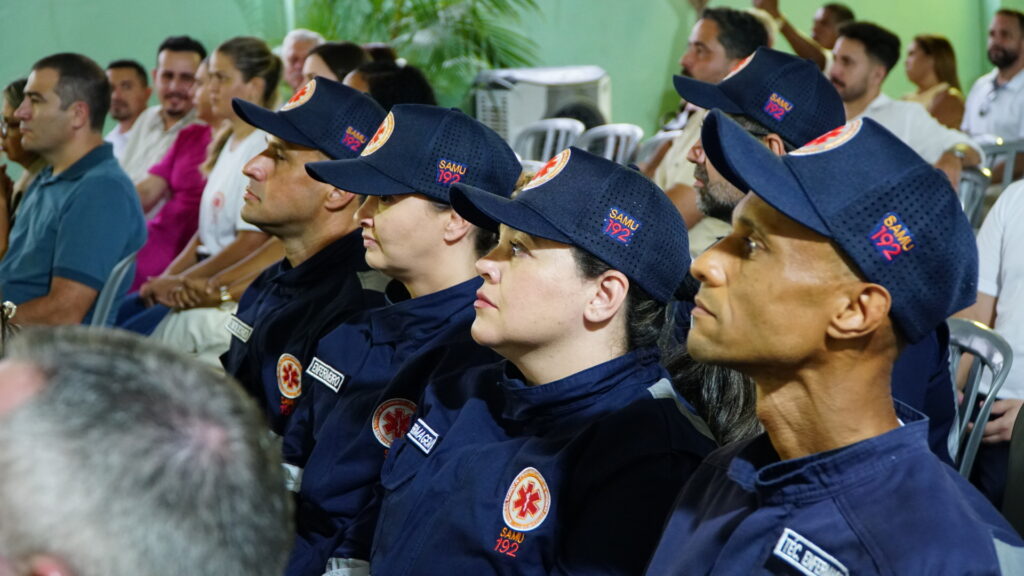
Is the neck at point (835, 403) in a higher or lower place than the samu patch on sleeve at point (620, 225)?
lower

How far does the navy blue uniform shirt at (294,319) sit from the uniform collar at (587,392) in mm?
826

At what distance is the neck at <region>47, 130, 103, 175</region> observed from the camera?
12.6 ft

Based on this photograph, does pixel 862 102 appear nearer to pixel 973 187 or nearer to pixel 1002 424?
pixel 973 187

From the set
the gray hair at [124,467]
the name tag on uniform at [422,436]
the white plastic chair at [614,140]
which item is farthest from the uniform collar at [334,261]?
the white plastic chair at [614,140]

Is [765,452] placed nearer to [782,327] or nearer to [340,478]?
[782,327]

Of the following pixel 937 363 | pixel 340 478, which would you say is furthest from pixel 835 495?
pixel 340 478

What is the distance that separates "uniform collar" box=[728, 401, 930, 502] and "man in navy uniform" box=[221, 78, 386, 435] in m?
1.40

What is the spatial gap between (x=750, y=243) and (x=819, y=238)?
0.09 m

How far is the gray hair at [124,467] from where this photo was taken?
0.72 meters

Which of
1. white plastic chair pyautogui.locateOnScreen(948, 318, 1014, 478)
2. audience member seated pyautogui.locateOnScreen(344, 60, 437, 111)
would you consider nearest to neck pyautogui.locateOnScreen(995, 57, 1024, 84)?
audience member seated pyautogui.locateOnScreen(344, 60, 437, 111)

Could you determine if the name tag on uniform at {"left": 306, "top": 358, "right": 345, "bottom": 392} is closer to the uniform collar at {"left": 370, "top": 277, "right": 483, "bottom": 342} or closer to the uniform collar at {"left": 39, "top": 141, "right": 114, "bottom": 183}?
the uniform collar at {"left": 370, "top": 277, "right": 483, "bottom": 342}

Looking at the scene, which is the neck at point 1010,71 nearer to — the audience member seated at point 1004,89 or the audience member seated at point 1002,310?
the audience member seated at point 1004,89

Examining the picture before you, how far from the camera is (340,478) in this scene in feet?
6.92

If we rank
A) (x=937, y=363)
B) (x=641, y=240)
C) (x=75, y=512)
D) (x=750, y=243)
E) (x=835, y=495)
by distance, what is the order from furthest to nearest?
(x=937, y=363), (x=641, y=240), (x=750, y=243), (x=835, y=495), (x=75, y=512)
